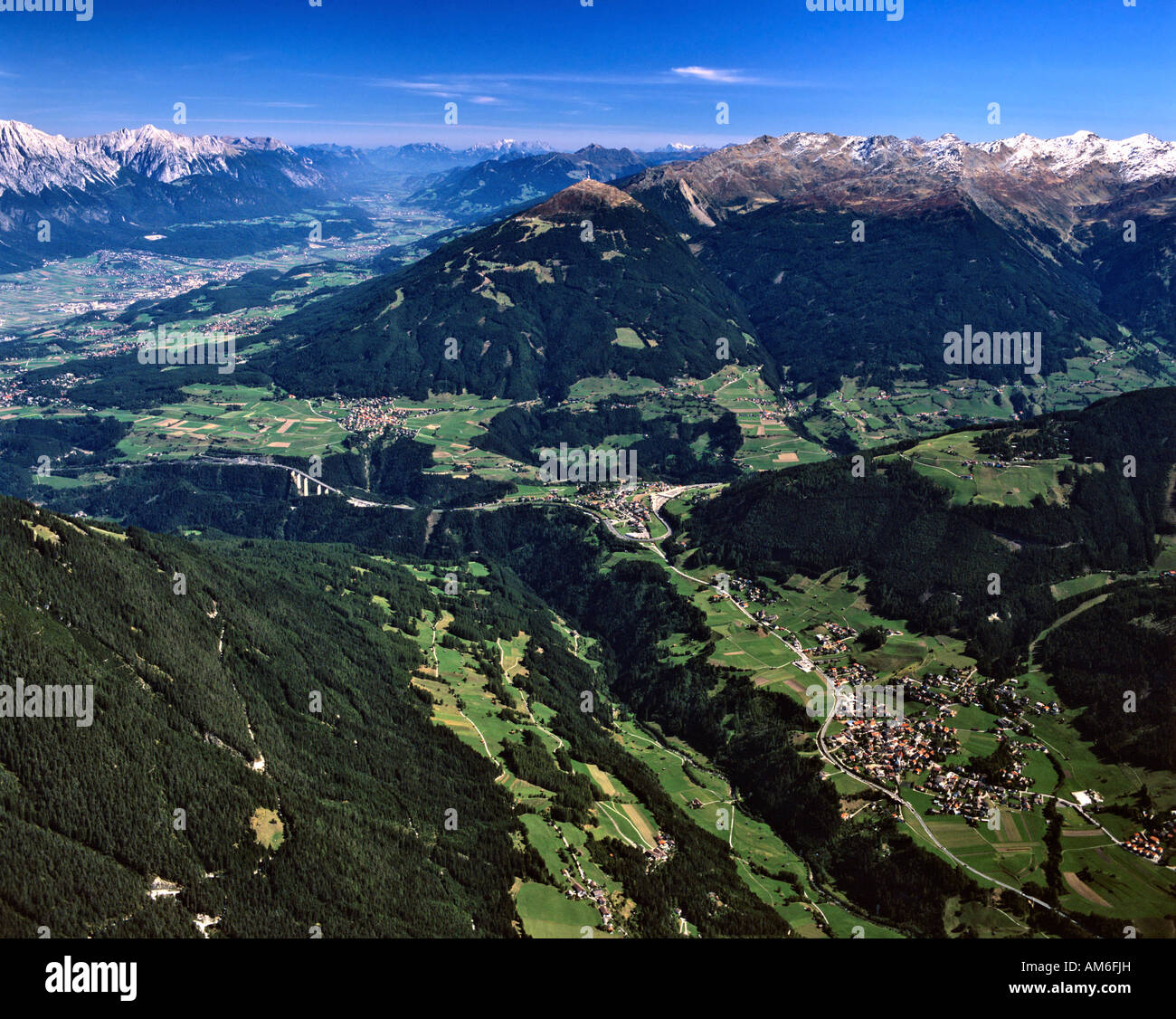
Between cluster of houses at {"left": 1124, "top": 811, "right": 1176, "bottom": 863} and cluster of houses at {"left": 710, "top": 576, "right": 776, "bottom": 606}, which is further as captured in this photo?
cluster of houses at {"left": 710, "top": 576, "right": 776, "bottom": 606}

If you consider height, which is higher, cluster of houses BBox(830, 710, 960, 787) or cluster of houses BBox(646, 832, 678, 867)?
cluster of houses BBox(830, 710, 960, 787)

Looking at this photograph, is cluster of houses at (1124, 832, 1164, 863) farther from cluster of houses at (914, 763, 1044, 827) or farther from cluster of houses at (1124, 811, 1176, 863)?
cluster of houses at (914, 763, 1044, 827)

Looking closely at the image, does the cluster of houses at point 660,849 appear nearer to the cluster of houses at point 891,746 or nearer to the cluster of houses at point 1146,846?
the cluster of houses at point 891,746

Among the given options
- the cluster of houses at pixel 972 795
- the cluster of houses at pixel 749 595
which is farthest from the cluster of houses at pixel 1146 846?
the cluster of houses at pixel 749 595

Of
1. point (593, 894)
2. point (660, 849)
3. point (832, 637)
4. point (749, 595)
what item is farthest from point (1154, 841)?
point (749, 595)

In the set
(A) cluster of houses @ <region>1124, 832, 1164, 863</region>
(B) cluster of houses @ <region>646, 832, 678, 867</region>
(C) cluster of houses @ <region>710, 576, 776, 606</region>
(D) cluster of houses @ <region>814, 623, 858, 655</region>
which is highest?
(C) cluster of houses @ <region>710, 576, 776, 606</region>

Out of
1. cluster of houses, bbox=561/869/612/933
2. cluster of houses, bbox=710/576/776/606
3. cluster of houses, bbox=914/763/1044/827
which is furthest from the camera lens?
cluster of houses, bbox=710/576/776/606

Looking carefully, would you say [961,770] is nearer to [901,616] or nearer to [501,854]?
[901,616]

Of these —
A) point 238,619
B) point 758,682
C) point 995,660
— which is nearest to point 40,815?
point 238,619

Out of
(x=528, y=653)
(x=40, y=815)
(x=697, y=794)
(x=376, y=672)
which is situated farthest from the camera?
(x=528, y=653)

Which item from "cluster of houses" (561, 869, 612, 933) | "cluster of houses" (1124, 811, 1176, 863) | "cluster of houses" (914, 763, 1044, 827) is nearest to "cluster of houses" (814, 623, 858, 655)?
"cluster of houses" (914, 763, 1044, 827)

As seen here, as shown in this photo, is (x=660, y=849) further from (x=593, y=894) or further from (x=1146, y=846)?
(x=1146, y=846)
